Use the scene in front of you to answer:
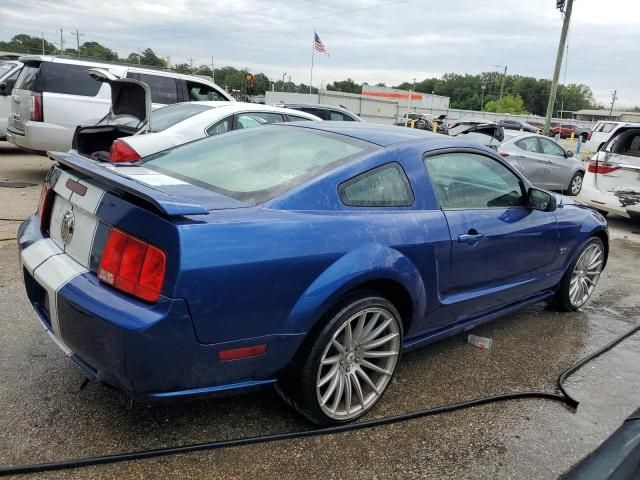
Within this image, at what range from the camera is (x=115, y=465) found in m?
2.25

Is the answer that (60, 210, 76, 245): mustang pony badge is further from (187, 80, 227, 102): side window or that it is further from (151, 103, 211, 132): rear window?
(187, 80, 227, 102): side window

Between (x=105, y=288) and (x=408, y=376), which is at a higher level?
(x=105, y=288)

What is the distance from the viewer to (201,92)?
9.59m

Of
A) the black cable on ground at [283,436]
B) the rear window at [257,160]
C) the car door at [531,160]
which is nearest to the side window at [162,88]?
the rear window at [257,160]

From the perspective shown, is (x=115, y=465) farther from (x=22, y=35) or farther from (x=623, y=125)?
(x=22, y=35)

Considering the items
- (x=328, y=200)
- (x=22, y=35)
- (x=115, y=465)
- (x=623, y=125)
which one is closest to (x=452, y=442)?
(x=328, y=200)

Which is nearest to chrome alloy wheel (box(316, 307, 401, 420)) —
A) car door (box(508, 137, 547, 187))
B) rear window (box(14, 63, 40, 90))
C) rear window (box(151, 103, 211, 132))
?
rear window (box(151, 103, 211, 132))

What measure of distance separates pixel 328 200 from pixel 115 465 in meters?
1.49

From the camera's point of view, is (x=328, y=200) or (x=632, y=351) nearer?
(x=328, y=200)

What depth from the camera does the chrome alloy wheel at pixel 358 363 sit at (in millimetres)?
2572

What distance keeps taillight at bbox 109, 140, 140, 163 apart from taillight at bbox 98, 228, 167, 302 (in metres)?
2.60

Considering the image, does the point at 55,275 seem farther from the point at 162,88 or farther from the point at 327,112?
the point at 327,112

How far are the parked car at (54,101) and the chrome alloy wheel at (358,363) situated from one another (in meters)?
6.77

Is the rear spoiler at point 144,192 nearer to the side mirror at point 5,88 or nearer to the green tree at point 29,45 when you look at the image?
the side mirror at point 5,88
